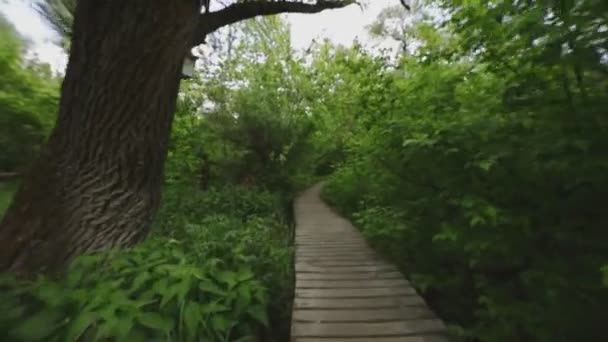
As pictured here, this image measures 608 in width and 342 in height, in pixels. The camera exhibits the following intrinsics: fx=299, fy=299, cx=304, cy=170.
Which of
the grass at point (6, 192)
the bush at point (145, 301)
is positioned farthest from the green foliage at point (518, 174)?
the grass at point (6, 192)

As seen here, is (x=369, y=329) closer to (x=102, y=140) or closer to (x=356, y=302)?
(x=356, y=302)

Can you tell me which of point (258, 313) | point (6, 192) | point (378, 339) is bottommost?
point (378, 339)

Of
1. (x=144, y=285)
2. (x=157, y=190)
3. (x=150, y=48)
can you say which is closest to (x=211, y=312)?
(x=144, y=285)

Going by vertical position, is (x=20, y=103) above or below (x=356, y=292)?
above

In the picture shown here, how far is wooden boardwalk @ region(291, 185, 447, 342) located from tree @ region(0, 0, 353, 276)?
4.86ft

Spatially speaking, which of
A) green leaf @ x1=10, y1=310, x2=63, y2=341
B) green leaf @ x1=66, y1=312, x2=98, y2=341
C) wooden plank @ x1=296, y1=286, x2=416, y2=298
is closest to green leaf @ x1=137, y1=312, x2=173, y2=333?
green leaf @ x1=66, y1=312, x2=98, y2=341

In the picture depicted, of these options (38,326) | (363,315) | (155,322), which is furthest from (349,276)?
(38,326)

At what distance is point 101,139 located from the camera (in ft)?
7.32

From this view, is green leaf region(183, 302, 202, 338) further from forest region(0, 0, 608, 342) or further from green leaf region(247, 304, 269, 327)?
green leaf region(247, 304, 269, 327)

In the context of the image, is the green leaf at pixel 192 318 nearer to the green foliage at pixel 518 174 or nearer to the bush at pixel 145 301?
the bush at pixel 145 301

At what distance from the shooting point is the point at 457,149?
6.27ft

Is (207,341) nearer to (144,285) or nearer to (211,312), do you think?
(211,312)

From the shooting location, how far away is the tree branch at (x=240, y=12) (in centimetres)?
314

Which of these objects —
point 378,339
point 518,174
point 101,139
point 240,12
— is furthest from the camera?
point 240,12
